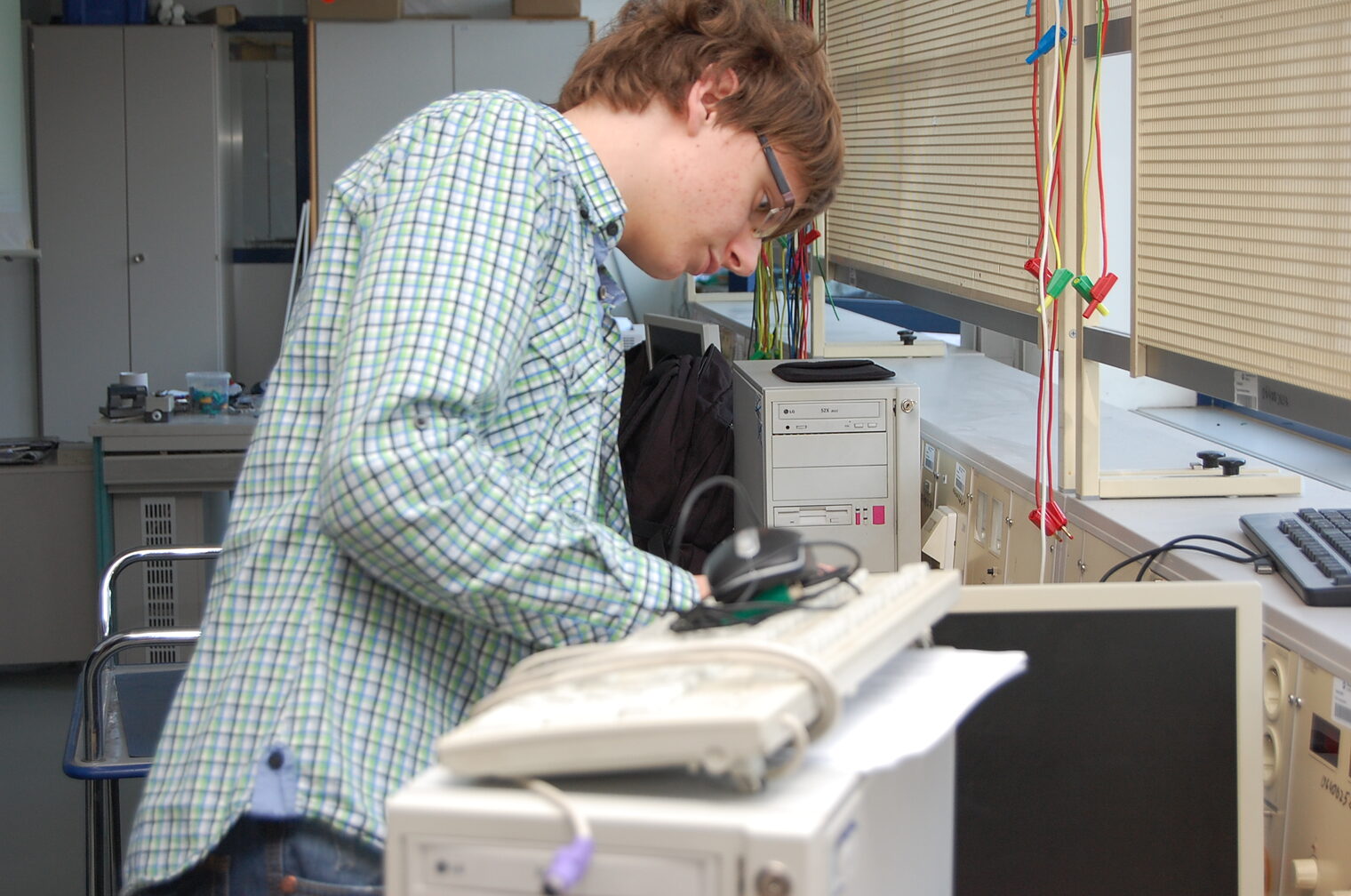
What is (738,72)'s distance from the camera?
40.2 inches

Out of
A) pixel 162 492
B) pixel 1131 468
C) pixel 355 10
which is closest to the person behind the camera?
pixel 1131 468

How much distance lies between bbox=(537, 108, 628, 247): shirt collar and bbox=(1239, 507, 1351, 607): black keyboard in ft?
2.13

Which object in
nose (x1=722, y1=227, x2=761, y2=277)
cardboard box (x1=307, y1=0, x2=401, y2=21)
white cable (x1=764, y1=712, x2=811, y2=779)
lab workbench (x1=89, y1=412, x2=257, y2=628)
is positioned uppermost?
cardboard box (x1=307, y1=0, x2=401, y2=21)

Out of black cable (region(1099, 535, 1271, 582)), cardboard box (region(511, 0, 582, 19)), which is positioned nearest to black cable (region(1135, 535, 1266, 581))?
black cable (region(1099, 535, 1271, 582))

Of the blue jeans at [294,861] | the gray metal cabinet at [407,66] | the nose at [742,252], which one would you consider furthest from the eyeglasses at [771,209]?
the gray metal cabinet at [407,66]

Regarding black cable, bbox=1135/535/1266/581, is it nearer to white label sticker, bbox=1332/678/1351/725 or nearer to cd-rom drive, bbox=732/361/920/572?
white label sticker, bbox=1332/678/1351/725

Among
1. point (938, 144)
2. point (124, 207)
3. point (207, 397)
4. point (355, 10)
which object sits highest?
point (355, 10)

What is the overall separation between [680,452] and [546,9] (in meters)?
4.21

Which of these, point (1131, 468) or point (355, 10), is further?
point (355, 10)

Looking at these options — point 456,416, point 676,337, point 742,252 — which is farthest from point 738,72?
point 676,337

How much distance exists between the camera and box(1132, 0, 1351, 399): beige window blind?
3.69ft

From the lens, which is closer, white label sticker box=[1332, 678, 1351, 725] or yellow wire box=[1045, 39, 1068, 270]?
white label sticker box=[1332, 678, 1351, 725]

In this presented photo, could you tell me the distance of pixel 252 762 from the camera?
2.62 ft

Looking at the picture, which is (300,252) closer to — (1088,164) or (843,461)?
(843,461)
